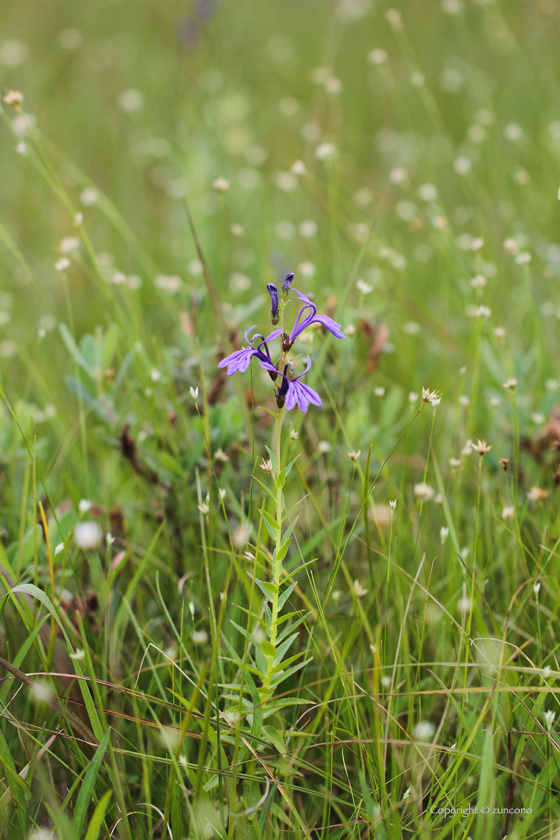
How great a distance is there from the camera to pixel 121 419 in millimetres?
1770

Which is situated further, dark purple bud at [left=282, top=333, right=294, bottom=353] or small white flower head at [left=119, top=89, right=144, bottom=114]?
small white flower head at [left=119, top=89, right=144, bottom=114]

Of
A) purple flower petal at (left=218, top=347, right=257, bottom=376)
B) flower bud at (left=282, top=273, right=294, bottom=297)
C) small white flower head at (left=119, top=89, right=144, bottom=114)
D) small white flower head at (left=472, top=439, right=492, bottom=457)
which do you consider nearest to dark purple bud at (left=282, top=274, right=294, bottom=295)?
flower bud at (left=282, top=273, right=294, bottom=297)

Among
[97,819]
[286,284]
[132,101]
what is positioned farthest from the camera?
[132,101]

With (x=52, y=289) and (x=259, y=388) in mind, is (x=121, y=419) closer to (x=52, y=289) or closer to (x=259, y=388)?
(x=259, y=388)

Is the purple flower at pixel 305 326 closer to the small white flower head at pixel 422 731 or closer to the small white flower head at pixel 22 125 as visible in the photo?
the small white flower head at pixel 422 731

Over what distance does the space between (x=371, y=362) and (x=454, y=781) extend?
4.23 ft

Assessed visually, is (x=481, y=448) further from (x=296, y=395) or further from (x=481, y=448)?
(x=296, y=395)

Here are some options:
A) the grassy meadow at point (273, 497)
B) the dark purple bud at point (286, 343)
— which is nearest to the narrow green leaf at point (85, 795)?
the grassy meadow at point (273, 497)

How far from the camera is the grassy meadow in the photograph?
1.15m

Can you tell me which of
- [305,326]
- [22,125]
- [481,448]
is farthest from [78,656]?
[22,125]

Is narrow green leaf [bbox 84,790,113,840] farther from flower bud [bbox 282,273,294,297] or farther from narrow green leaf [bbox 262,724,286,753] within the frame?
Answer: flower bud [bbox 282,273,294,297]

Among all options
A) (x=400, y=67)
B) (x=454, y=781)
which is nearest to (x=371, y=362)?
(x=454, y=781)

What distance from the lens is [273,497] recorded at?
104 cm

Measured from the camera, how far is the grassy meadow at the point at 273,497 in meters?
1.15
